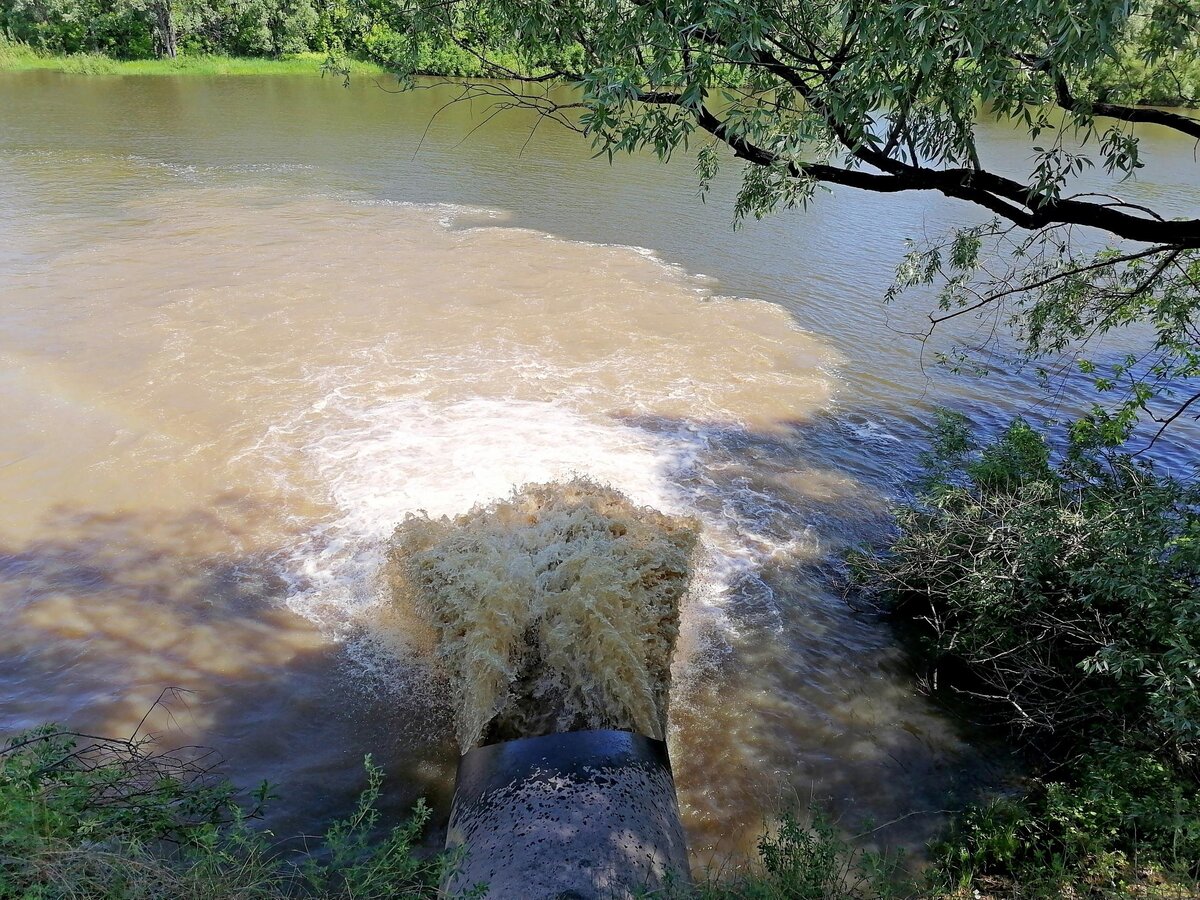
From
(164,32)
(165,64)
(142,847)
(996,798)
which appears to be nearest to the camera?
(142,847)

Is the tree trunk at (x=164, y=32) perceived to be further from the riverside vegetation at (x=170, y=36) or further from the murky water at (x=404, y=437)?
the murky water at (x=404, y=437)

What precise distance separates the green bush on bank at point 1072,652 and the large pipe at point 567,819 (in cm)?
187

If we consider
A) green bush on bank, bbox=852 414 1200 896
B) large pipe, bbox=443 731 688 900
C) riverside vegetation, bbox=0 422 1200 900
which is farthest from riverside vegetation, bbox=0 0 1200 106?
large pipe, bbox=443 731 688 900

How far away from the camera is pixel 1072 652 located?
213 inches

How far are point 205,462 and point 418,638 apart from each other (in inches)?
154

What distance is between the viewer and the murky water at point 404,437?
5621 mm

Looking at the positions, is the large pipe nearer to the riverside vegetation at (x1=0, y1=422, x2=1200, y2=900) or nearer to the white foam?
the riverside vegetation at (x1=0, y1=422, x2=1200, y2=900)

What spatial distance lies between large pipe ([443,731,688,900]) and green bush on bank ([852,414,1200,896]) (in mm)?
1870

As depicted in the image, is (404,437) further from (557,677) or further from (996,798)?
(996,798)

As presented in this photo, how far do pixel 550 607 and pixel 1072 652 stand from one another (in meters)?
3.69

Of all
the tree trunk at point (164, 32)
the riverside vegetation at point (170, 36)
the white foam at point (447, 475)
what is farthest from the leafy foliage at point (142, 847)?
the tree trunk at point (164, 32)

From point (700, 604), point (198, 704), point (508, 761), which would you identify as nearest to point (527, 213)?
point (700, 604)

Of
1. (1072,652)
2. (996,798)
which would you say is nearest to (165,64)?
(1072,652)

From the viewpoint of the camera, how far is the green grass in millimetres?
37062
